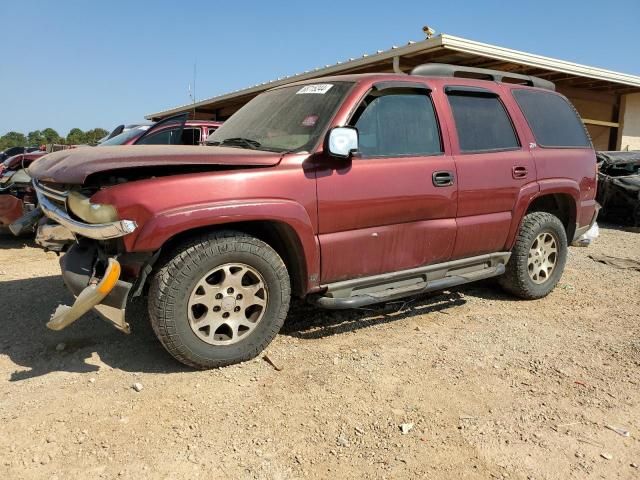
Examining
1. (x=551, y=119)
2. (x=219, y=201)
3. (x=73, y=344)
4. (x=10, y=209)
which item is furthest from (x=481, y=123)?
(x=10, y=209)

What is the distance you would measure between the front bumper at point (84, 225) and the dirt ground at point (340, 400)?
889mm

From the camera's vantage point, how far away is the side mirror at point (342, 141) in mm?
3299

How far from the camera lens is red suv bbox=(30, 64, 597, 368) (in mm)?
3020

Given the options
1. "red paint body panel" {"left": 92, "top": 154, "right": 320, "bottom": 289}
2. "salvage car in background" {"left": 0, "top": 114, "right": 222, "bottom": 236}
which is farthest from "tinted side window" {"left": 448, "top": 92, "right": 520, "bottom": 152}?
"salvage car in background" {"left": 0, "top": 114, "right": 222, "bottom": 236}

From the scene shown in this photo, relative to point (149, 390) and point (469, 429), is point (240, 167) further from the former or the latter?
point (469, 429)

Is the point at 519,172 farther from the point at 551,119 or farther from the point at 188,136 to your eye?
the point at 188,136

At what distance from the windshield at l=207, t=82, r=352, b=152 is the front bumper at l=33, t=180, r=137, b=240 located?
46.0 inches

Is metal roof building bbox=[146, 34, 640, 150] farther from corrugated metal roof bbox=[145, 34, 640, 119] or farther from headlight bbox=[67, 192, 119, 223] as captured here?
headlight bbox=[67, 192, 119, 223]

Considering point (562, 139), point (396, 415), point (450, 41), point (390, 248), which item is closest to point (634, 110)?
point (450, 41)

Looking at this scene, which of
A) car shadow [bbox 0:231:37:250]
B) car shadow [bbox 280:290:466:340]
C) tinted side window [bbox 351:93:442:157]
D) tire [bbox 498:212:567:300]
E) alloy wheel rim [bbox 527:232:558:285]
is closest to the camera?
tinted side window [bbox 351:93:442:157]

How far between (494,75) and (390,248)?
2139 millimetres

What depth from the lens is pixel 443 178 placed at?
3967 millimetres

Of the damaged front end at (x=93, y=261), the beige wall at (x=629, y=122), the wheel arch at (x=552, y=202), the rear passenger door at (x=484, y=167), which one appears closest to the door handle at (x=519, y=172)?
the rear passenger door at (x=484, y=167)

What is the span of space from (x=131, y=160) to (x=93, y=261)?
2.33 ft
